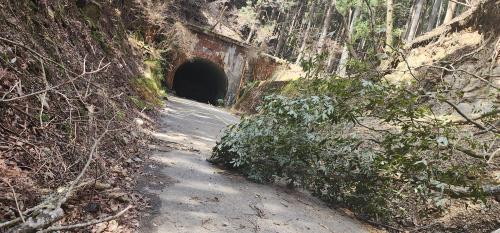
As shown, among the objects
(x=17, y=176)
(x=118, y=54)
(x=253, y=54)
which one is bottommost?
(x=17, y=176)

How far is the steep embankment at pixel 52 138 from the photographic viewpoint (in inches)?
111

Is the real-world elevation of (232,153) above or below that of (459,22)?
below

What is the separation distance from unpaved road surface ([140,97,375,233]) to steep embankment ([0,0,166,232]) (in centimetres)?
32

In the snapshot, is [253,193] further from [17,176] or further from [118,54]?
[118,54]

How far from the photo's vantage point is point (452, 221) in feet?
18.6

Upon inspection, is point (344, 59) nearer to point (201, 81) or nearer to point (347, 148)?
point (347, 148)

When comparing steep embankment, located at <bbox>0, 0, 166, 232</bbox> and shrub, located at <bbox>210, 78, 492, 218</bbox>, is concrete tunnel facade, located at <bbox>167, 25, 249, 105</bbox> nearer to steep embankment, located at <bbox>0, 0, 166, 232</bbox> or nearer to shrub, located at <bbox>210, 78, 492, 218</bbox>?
steep embankment, located at <bbox>0, 0, 166, 232</bbox>

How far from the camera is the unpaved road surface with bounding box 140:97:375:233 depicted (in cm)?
390

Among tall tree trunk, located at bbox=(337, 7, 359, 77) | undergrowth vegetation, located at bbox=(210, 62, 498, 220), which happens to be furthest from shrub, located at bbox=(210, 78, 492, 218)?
tall tree trunk, located at bbox=(337, 7, 359, 77)

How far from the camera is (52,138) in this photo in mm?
3711

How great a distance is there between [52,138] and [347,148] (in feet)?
12.2

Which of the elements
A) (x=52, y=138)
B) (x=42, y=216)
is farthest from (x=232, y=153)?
(x=42, y=216)

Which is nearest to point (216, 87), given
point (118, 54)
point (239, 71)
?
point (239, 71)

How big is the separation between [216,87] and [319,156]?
64.6ft
